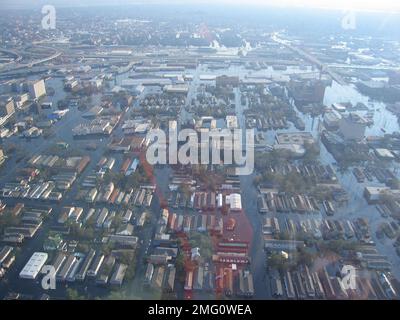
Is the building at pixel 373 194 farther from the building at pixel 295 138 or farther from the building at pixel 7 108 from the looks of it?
the building at pixel 7 108

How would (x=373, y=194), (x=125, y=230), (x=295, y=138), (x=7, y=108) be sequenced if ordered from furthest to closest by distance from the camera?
(x=7, y=108), (x=295, y=138), (x=373, y=194), (x=125, y=230)

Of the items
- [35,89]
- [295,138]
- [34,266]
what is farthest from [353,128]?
[35,89]

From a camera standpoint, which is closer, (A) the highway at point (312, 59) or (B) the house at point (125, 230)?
(B) the house at point (125, 230)

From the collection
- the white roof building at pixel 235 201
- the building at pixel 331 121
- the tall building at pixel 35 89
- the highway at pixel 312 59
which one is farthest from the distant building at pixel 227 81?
the white roof building at pixel 235 201

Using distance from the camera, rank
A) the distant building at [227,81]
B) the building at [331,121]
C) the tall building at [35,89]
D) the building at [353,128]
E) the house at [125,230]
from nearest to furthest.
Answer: the house at [125,230] < the building at [353,128] < the building at [331,121] < the tall building at [35,89] < the distant building at [227,81]

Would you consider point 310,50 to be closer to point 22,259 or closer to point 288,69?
point 288,69

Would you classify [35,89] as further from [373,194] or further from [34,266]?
[373,194]

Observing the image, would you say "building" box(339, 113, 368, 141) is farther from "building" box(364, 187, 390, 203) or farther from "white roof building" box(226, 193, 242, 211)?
"white roof building" box(226, 193, 242, 211)

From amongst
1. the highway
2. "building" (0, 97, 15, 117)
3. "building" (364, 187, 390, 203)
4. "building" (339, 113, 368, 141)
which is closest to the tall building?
"building" (0, 97, 15, 117)

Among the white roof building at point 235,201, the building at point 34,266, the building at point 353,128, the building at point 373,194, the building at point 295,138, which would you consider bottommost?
the building at point 373,194
